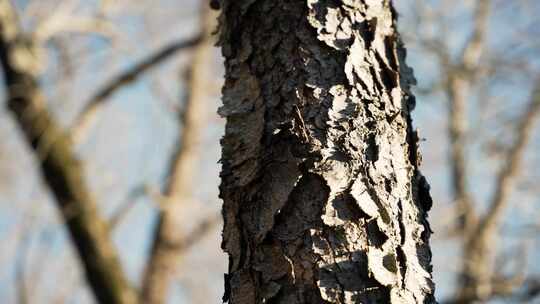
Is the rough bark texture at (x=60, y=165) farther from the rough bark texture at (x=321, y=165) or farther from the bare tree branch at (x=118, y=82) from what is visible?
the rough bark texture at (x=321, y=165)

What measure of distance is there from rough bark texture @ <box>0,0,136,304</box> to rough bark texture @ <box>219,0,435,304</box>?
347 centimetres

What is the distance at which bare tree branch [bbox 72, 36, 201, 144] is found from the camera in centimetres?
506

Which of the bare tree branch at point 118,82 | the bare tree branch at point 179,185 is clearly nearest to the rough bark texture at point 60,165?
the bare tree branch at point 118,82

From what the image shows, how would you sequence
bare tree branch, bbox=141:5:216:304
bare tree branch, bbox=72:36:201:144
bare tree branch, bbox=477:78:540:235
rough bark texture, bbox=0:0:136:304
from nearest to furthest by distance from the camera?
rough bark texture, bbox=0:0:136:304 → bare tree branch, bbox=72:36:201:144 → bare tree branch, bbox=141:5:216:304 → bare tree branch, bbox=477:78:540:235

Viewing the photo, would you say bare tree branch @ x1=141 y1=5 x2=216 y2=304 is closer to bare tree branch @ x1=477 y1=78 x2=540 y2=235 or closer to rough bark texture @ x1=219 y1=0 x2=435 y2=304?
bare tree branch @ x1=477 y1=78 x2=540 y2=235

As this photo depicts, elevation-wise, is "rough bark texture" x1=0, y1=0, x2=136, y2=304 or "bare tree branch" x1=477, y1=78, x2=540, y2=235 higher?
"bare tree branch" x1=477, y1=78, x2=540, y2=235

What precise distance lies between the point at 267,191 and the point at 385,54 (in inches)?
14.5

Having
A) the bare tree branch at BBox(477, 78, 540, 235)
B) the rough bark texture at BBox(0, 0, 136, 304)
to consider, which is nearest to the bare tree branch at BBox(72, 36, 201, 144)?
the rough bark texture at BBox(0, 0, 136, 304)

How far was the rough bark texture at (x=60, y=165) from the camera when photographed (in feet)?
14.7

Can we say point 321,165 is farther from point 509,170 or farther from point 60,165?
point 509,170

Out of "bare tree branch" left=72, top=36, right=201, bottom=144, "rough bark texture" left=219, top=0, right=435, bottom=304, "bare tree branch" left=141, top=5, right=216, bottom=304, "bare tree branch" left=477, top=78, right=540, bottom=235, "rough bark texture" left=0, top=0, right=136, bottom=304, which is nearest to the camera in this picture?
"rough bark texture" left=219, top=0, right=435, bottom=304

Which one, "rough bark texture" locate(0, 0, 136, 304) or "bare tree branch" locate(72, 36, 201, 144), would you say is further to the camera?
"bare tree branch" locate(72, 36, 201, 144)

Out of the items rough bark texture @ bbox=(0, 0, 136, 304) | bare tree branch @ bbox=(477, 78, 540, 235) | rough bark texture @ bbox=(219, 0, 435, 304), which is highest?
bare tree branch @ bbox=(477, 78, 540, 235)

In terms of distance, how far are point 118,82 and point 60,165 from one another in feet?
3.04
